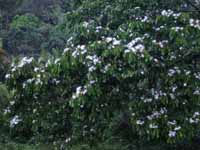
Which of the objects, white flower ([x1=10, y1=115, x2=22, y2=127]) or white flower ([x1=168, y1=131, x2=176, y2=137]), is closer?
white flower ([x1=168, y1=131, x2=176, y2=137])

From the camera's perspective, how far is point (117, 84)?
6.05 m

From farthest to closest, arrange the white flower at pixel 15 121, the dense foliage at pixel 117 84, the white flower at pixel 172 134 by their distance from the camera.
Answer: the white flower at pixel 15 121 → the white flower at pixel 172 134 → the dense foliage at pixel 117 84

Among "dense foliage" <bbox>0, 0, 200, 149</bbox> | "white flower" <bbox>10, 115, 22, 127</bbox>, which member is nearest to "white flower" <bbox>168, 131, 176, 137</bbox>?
"dense foliage" <bbox>0, 0, 200, 149</bbox>

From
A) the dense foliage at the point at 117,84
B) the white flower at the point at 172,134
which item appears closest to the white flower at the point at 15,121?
the dense foliage at the point at 117,84

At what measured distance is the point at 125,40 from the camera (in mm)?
6234

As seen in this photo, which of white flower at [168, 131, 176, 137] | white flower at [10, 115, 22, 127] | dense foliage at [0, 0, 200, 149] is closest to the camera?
dense foliage at [0, 0, 200, 149]

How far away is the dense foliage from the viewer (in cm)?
571

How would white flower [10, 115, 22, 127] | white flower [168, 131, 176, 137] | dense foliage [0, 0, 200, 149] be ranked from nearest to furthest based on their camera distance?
1. dense foliage [0, 0, 200, 149]
2. white flower [168, 131, 176, 137]
3. white flower [10, 115, 22, 127]

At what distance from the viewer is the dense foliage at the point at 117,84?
18.7 feet

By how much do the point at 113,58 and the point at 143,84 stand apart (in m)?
0.82

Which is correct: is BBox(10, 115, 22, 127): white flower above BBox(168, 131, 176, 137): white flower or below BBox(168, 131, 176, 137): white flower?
above

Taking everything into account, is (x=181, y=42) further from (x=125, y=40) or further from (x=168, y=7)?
(x=168, y=7)

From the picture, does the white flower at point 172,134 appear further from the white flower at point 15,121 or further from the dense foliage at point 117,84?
the white flower at point 15,121

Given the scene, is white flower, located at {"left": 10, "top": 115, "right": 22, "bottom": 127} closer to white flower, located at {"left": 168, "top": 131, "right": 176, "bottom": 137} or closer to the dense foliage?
the dense foliage
